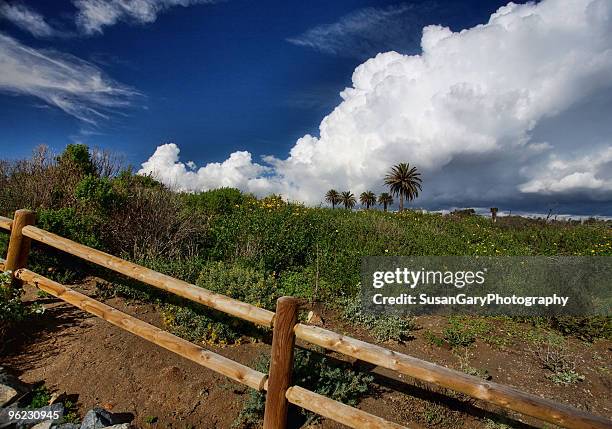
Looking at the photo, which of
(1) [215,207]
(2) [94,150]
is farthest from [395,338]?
(2) [94,150]

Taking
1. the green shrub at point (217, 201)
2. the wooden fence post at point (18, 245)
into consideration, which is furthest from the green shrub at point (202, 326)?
the green shrub at point (217, 201)

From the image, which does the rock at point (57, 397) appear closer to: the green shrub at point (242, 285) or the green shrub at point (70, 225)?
the green shrub at point (242, 285)

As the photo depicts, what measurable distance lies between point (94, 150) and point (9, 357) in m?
8.25

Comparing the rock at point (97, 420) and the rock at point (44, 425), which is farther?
the rock at point (44, 425)

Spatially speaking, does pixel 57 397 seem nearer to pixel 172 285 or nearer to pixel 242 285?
pixel 172 285

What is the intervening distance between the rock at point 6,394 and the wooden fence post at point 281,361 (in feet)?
9.20

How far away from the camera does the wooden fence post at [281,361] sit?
12.0 feet

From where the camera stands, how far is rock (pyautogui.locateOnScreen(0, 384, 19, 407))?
398 cm

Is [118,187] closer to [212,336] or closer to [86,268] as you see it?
[86,268]

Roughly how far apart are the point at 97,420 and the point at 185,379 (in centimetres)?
120

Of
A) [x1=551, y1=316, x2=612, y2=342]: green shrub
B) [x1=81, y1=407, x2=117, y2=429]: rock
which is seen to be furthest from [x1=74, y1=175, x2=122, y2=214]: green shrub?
[x1=551, y1=316, x2=612, y2=342]: green shrub

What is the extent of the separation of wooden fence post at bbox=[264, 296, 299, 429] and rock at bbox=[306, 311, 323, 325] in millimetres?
2828

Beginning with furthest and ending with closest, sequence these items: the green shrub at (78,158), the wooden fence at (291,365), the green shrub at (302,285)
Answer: the green shrub at (78,158)
the green shrub at (302,285)
the wooden fence at (291,365)

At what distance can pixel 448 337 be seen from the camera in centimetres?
660
